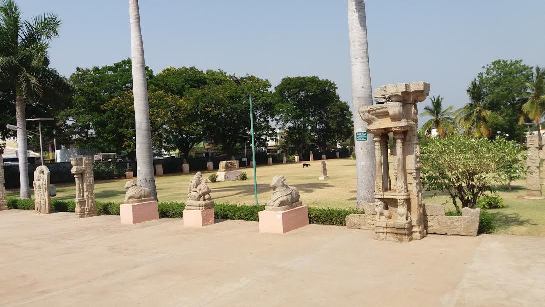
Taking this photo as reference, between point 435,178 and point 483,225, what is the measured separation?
1989 millimetres

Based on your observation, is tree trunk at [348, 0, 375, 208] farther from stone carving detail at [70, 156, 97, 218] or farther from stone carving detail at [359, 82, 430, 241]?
stone carving detail at [70, 156, 97, 218]

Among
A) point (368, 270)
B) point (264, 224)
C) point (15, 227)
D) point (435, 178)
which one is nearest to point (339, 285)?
point (368, 270)

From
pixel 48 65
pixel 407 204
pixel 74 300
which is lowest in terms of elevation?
pixel 74 300

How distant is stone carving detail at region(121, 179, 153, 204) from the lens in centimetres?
1391

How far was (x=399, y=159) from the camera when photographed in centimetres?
938

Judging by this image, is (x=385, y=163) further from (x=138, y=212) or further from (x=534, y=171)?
(x=534, y=171)

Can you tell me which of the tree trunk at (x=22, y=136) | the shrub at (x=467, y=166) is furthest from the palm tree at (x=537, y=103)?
the tree trunk at (x=22, y=136)

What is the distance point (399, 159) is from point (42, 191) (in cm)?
1523

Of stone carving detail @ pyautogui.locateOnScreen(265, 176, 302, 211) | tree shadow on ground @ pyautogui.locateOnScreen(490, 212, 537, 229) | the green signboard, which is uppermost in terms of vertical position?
the green signboard

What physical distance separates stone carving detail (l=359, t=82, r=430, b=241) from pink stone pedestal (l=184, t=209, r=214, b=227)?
200 inches

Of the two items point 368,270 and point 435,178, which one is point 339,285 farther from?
point 435,178

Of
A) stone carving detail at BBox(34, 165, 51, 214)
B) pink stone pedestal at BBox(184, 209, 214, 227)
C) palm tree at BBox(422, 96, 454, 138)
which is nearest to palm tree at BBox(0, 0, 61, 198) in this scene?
stone carving detail at BBox(34, 165, 51, 214)

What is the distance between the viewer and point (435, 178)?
36.5 feet

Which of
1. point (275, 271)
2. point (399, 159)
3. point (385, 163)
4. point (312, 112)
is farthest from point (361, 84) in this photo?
point (312, 112)
